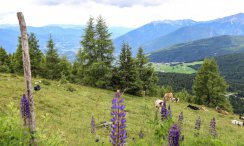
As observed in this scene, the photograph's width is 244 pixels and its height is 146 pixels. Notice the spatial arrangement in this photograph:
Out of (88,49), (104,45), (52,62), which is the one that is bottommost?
(52,62)

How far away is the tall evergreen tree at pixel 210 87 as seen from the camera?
51.0m

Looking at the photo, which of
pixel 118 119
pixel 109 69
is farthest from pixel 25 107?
pixel 109 69

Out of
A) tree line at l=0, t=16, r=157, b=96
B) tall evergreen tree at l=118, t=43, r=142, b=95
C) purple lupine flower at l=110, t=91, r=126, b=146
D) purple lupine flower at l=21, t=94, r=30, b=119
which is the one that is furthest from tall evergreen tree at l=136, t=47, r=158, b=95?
purple lupine flower at l=110, t=91, r=126, b=146

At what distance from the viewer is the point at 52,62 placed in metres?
56.8

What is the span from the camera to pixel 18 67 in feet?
174

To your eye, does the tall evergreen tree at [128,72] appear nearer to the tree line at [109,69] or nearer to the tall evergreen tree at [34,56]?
the tree line at [109,69]

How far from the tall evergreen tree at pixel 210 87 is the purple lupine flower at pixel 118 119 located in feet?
159

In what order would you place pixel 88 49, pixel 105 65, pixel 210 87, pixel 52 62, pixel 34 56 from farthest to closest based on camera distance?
pixel 52 62, pixel 34 56, pixel 210 87, pixel 88 49, pixel 105 65

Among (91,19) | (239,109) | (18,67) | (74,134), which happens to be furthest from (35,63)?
(239,109)

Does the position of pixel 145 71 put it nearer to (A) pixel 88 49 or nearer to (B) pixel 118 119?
(A) pixel 88 49

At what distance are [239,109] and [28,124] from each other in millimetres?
136672

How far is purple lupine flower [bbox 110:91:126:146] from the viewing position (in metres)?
4.41

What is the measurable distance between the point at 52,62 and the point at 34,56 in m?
4.72

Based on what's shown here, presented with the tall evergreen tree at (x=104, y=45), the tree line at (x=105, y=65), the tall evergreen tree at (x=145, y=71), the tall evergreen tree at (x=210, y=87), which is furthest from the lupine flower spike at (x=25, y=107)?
the tall evergreen tree at (x=210, y=87)
